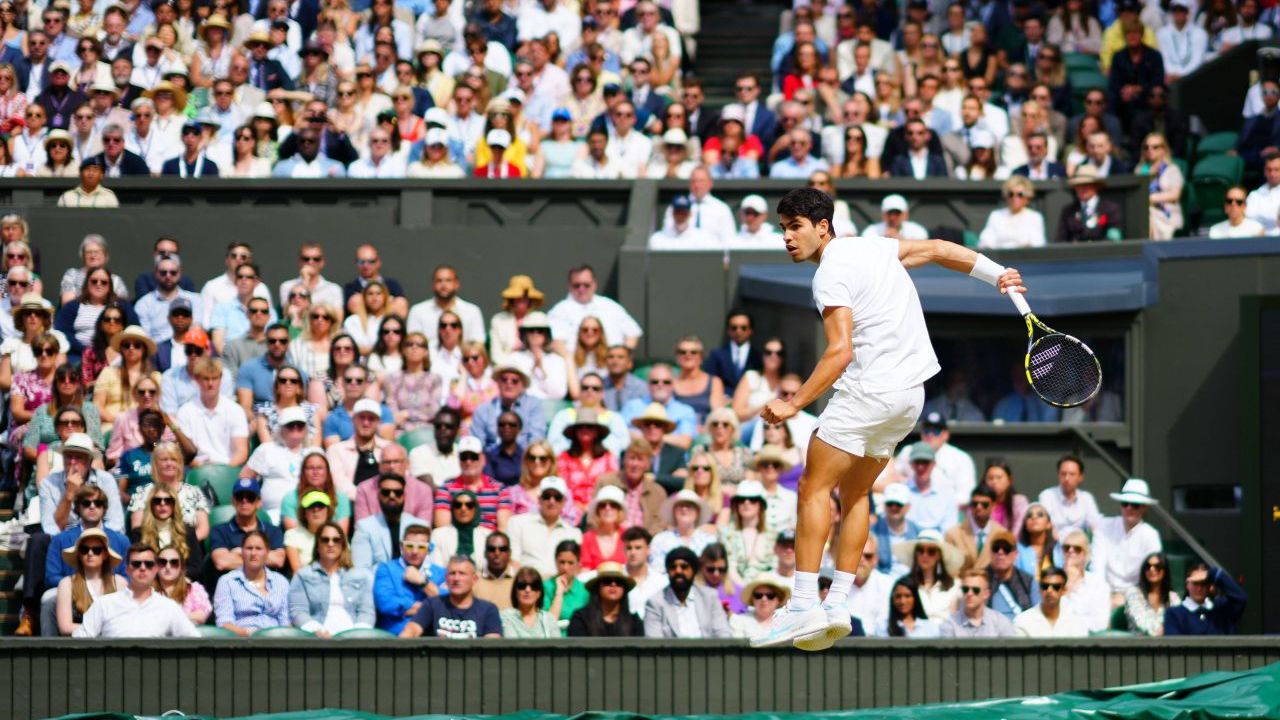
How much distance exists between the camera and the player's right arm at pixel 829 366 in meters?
8.45

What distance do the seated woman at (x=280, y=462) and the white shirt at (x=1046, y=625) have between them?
5.06 m

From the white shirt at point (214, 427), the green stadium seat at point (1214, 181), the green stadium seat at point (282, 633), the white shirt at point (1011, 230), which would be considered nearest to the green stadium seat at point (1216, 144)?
the green stadium seat at point (1214, 181)

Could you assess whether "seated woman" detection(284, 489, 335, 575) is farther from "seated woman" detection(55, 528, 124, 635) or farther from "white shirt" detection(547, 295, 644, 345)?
"white shirt" detection(547, 295, 644, 345)

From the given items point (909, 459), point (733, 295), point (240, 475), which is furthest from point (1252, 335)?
point (240, 475)

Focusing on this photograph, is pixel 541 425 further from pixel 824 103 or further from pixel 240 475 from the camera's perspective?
pixel 824 103

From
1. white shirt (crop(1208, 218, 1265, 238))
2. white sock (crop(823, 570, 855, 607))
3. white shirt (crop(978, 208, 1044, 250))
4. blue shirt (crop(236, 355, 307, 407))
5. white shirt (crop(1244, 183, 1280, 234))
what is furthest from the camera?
white shirt (crop(978, 208, 1044, 250))

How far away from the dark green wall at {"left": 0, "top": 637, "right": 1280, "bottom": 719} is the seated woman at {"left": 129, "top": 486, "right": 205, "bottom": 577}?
1098 mm

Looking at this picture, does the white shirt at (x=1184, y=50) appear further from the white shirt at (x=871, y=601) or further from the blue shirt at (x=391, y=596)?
the blue shirt at (x=391, y=596)

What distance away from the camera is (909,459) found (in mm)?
15312

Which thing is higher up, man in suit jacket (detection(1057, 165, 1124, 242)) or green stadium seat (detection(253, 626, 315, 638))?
man in suit jacket (detection(1057, 165, 1124, 242))

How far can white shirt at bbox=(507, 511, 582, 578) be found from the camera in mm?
14359

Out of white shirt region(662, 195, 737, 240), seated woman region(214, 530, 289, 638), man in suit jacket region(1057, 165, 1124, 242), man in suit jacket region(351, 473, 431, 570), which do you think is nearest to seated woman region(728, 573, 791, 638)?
man in suit jacket region(351, 473, 431, 570)

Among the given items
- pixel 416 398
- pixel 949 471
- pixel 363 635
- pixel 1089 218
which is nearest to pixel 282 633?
pixel 363 635

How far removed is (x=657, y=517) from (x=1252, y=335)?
4780 millimetres
